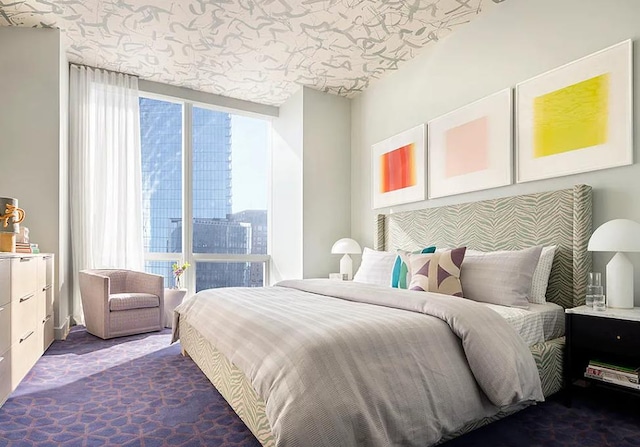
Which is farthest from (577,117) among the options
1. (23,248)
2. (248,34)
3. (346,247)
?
(23,248)

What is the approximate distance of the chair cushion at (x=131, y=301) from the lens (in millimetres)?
3797

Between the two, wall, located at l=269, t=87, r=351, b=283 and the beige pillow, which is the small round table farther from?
the beige pillow

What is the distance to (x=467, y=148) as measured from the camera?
3.51m

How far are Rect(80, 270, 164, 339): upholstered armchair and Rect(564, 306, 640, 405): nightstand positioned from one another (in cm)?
356

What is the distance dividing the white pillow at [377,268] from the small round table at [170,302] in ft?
6.80

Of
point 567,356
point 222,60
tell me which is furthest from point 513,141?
point 222,60

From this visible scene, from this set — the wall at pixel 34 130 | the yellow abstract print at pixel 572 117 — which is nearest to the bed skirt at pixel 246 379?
the yellow abstract print at pixel 572 117

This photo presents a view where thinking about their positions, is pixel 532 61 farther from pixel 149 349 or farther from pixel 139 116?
pixel 139 116

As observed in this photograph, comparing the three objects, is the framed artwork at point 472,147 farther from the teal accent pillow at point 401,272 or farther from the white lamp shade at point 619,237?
the white lamp shade at point 619,237

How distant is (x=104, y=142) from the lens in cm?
455

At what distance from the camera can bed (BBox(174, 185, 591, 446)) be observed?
188cm

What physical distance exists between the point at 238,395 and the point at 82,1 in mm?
3301

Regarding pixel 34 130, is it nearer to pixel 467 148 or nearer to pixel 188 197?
pixel 188 197

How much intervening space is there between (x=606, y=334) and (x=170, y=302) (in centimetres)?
393
